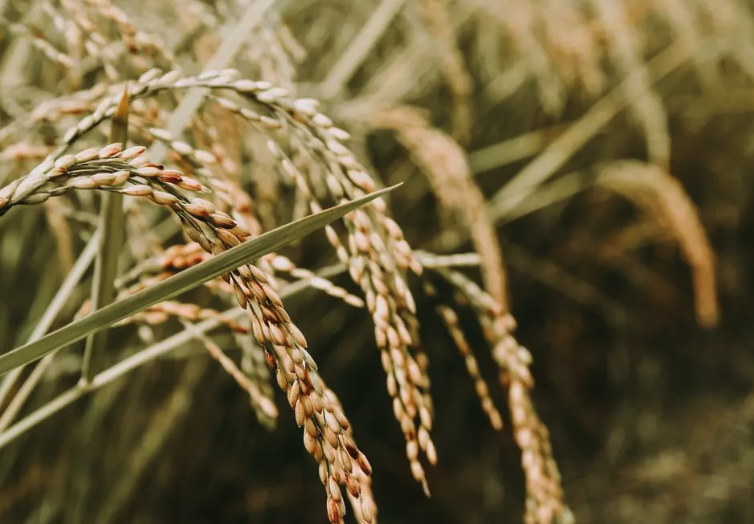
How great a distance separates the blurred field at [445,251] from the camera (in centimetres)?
74

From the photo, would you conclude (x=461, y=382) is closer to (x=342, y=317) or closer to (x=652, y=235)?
(x=342, y=317)

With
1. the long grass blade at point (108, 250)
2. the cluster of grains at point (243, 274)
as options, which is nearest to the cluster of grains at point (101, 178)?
the cluster of grains at point (243, 274)

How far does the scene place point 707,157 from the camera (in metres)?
2.07

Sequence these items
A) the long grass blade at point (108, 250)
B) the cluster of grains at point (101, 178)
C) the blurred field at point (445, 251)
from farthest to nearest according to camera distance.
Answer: the blurred field at point (445, 251) < the long grass blade at point (108, 250) < the cluster of grains at point (101, 178)

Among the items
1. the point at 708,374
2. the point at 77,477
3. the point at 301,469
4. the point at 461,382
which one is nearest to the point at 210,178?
the point at 77,477

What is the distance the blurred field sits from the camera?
2.42 ft

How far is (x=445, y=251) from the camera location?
121cm

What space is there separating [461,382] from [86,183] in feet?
4.24

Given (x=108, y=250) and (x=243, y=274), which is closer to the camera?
(x=243, y=274)

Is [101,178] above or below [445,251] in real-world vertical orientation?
below

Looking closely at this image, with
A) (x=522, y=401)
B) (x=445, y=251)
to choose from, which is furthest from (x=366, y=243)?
(x=445, y=251)

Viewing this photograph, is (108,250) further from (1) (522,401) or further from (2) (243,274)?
(1) (522,401)

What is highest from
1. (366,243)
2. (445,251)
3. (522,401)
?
(445,251)

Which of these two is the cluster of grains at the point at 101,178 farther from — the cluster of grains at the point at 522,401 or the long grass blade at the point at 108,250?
the cluster of grains at the point at 522,401
